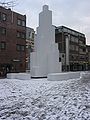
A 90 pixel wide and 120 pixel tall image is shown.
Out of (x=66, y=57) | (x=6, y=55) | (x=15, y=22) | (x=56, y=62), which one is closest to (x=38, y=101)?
(x=56, y=62)

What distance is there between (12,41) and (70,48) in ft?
112

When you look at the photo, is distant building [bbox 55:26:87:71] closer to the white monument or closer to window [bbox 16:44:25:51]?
window [bbox 16:44:25:51]

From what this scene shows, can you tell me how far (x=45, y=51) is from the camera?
26766mm

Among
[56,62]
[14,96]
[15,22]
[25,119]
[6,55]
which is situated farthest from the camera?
[15,22]

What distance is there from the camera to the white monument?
1018 inches

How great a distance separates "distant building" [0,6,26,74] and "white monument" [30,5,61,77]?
16.3m

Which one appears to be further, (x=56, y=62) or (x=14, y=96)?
(x=56, y=62)

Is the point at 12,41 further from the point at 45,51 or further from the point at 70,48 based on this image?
the point at 70,48

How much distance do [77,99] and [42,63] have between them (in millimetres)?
16727

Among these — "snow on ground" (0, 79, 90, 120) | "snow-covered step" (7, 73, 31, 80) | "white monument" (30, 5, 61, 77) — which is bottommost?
"snow on ground" (0, 79, 90, 120)

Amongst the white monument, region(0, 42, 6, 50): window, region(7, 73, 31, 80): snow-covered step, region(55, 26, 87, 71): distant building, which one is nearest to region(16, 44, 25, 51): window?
region(0, 42, 6, 50): window

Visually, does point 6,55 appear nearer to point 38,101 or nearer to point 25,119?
point 38,101

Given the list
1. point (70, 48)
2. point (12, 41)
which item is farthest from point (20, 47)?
point (70, 48)

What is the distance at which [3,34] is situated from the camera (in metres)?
43.0
